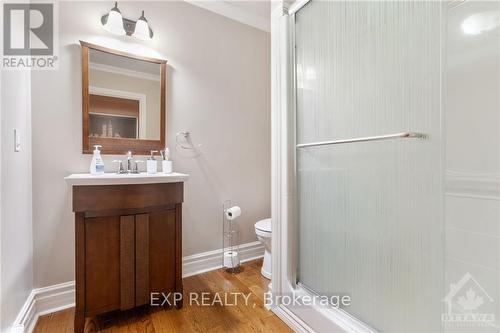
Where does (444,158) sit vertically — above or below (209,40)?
below

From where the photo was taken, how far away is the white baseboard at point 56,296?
1.37 metres

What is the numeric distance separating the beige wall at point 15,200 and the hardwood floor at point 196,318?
28 cm

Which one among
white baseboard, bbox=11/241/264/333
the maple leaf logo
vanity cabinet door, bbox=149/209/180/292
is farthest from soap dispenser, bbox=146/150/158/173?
the maple leaf logo

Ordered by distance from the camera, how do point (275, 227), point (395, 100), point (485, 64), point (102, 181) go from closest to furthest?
1. point (485, 64)
2. point (395, 100)
3. point (102, 181)
4. point (275, 227)

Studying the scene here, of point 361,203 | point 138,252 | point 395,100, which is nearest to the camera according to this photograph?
point 395,100

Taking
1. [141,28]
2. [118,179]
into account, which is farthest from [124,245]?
[141,28]

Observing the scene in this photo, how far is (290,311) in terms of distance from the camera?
1.50 meters

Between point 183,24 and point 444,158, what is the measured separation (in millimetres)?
2058

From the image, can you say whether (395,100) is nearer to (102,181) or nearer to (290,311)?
(290,311)

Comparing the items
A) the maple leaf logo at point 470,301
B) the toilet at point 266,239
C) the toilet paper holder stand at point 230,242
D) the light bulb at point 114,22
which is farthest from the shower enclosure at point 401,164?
the light bulb at point 114,22

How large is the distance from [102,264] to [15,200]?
1.82ft

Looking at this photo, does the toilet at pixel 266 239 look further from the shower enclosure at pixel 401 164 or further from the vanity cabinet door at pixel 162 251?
the vanity cabinet door at pixel 162 251

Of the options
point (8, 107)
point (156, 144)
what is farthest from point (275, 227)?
point (8, 107)

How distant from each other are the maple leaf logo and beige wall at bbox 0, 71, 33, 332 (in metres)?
1.90
